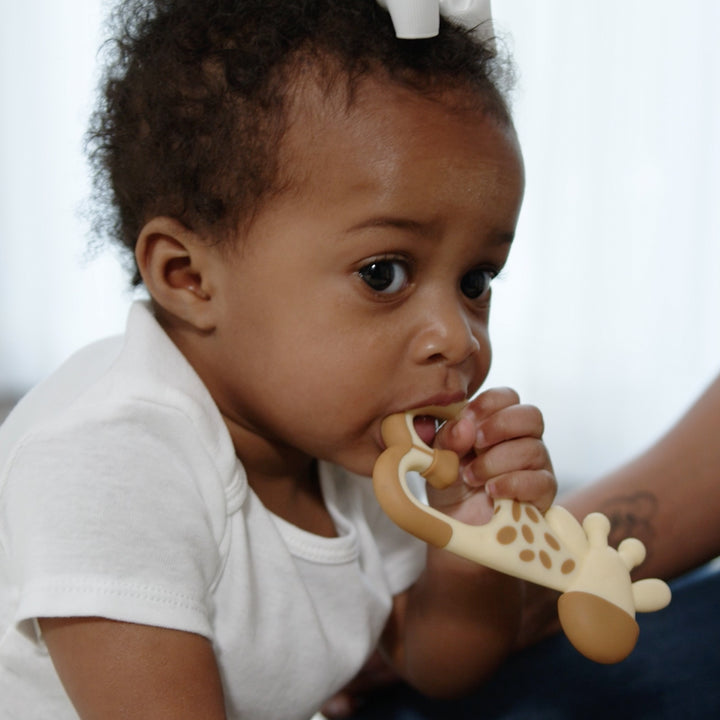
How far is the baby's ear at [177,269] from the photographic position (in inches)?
35.7

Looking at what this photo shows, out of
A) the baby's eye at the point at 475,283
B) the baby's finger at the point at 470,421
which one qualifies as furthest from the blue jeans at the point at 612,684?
the baby's eye at the point at 475,283

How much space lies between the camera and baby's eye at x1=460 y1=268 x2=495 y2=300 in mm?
913

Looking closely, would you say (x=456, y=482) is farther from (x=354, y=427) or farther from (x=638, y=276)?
(x=638, y=276)

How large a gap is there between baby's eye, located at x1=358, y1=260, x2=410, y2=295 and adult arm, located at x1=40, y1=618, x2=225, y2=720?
12.7 inches

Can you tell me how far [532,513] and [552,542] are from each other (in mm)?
36

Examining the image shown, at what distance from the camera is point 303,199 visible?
33.2 inches

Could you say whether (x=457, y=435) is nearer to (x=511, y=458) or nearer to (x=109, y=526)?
(x=511, y=458)

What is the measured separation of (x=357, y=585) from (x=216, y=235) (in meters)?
0.40

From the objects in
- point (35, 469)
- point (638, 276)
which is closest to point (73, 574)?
point (35, 469)

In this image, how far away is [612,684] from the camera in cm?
106

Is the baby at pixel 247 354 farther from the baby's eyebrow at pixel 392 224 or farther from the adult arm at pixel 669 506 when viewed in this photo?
the adult arm at pixel 669 506

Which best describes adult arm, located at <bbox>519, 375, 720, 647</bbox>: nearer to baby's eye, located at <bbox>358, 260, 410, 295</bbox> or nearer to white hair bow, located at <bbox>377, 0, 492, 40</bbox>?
baby's eye, located at <bbox>358, 260, 410, 295</bbox>

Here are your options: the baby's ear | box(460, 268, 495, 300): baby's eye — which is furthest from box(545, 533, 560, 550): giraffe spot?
the baby's ear

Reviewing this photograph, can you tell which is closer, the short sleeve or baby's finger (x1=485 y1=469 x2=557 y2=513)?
the short sleeve
